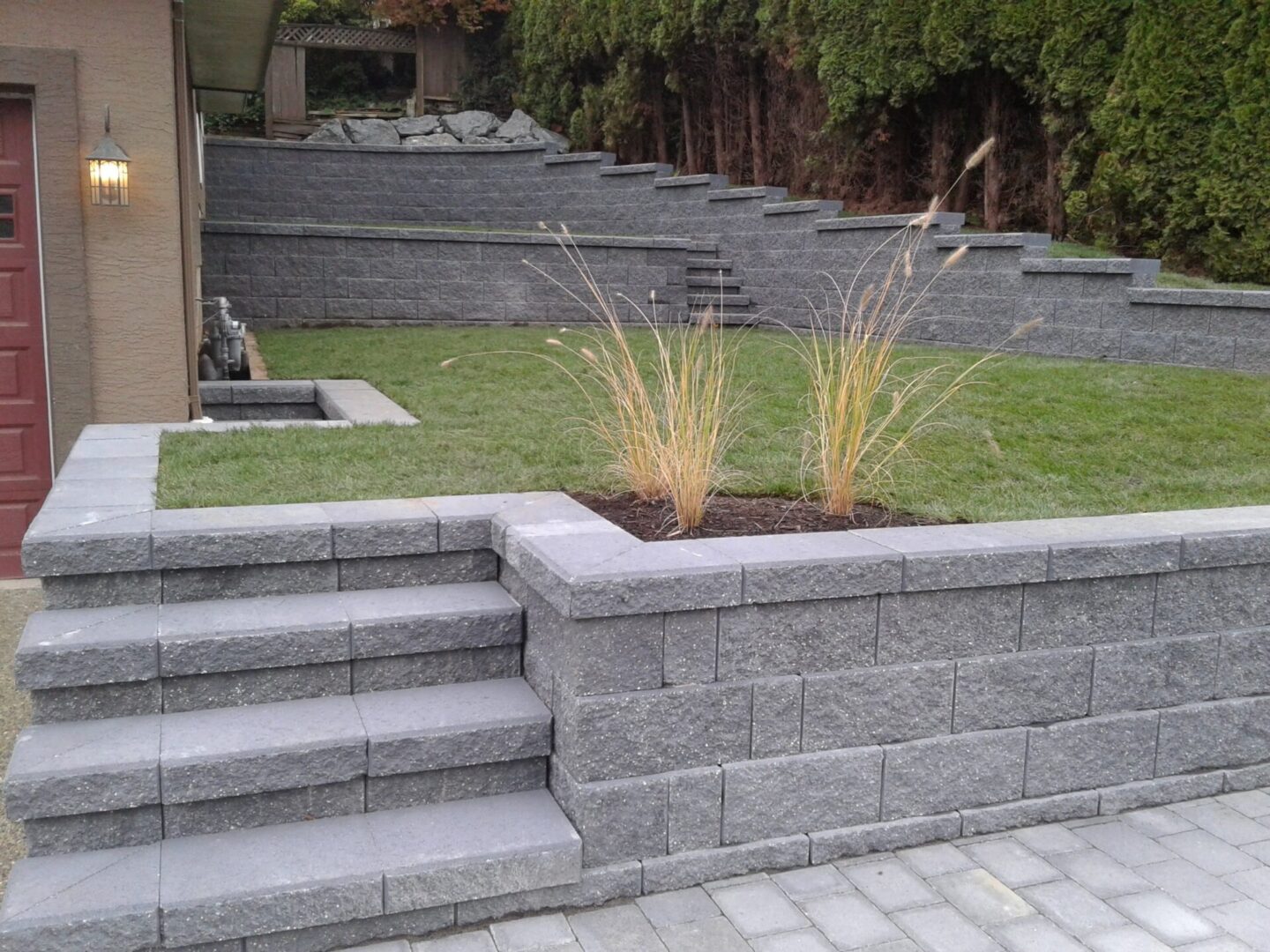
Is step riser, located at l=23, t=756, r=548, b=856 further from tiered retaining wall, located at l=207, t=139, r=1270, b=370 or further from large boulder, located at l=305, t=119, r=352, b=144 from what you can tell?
large boulder, located at l=305, t=119, r=352, b=144

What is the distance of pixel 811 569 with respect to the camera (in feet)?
10.1

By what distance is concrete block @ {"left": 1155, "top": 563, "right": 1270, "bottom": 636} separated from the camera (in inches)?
138

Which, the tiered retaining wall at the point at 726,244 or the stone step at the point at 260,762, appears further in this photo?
the tiered retaining wall at the point at 726,244

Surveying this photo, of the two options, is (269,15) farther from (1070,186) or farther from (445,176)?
(445,176)

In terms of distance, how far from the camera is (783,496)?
171 inches

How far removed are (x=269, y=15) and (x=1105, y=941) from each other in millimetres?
6787

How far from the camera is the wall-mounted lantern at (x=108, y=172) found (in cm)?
553

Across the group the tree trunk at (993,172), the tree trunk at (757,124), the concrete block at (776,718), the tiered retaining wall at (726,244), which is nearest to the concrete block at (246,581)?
the concrete block at (776,718)

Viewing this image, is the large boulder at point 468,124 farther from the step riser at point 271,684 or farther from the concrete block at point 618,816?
the concrete block at point 618,816

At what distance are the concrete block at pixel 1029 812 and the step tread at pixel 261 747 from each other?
4.31ft

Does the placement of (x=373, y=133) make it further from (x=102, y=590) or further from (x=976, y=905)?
(x=976, y=905)

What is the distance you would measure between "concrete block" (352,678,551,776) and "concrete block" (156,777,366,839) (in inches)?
4.1

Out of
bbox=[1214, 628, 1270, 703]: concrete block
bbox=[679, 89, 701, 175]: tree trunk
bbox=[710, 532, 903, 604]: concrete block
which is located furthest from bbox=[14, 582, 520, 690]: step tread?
bbox=[679, 89, 701, 175]: tree trunk

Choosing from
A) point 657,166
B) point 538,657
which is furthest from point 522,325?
point 538,657
